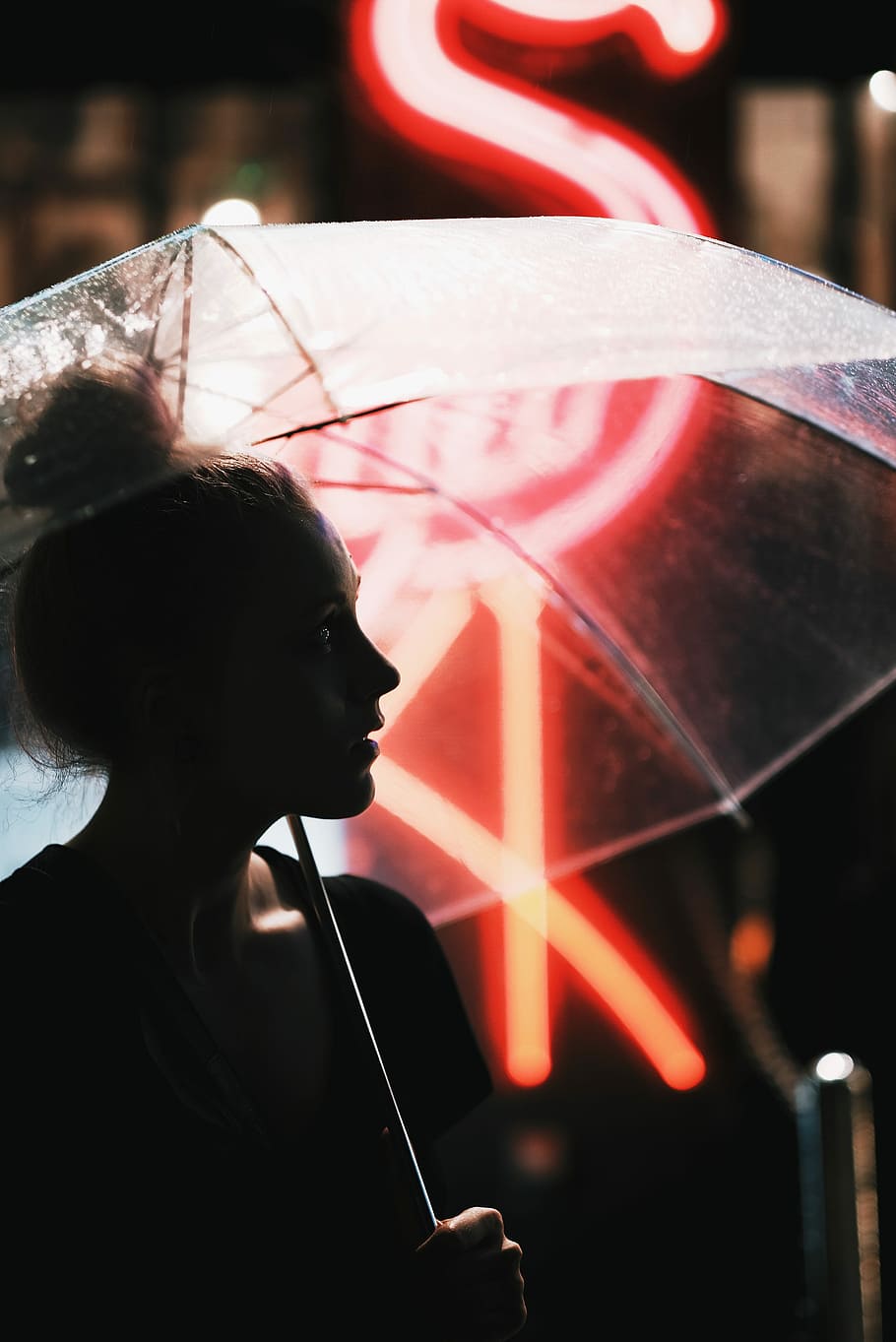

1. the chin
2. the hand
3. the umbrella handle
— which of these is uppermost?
the chin

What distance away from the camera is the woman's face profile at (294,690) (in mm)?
1181

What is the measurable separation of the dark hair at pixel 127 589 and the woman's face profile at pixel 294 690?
0.03 metres

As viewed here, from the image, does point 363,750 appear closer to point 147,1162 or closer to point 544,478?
point 147,1162

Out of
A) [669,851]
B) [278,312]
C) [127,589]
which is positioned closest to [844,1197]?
[127,589]

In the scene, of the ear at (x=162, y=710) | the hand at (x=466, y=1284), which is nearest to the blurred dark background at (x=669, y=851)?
the ear at (x=162, y=710)

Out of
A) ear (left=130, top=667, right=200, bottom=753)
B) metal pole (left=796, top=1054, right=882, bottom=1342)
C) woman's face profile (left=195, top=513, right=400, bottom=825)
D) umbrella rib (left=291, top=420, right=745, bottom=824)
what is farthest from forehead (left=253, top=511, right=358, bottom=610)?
metal pole (left=796, top=1054, right=882, bottom=1342)

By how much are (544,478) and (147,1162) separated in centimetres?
95

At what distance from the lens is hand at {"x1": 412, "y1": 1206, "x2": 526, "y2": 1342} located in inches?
44.3

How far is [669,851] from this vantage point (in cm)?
588

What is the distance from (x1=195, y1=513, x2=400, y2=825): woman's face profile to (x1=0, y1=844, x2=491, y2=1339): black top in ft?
0.59

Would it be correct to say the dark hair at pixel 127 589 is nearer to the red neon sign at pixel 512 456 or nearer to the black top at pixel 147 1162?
the black top at pixel 147 1162

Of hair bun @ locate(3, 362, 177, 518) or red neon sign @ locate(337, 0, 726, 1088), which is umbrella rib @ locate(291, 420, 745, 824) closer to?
red neon sign @ locate(337, 0, 726, 1088)

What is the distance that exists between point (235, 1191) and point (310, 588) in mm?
547

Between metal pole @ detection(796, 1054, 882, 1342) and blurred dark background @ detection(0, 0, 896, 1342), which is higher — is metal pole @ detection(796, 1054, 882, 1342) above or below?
below
